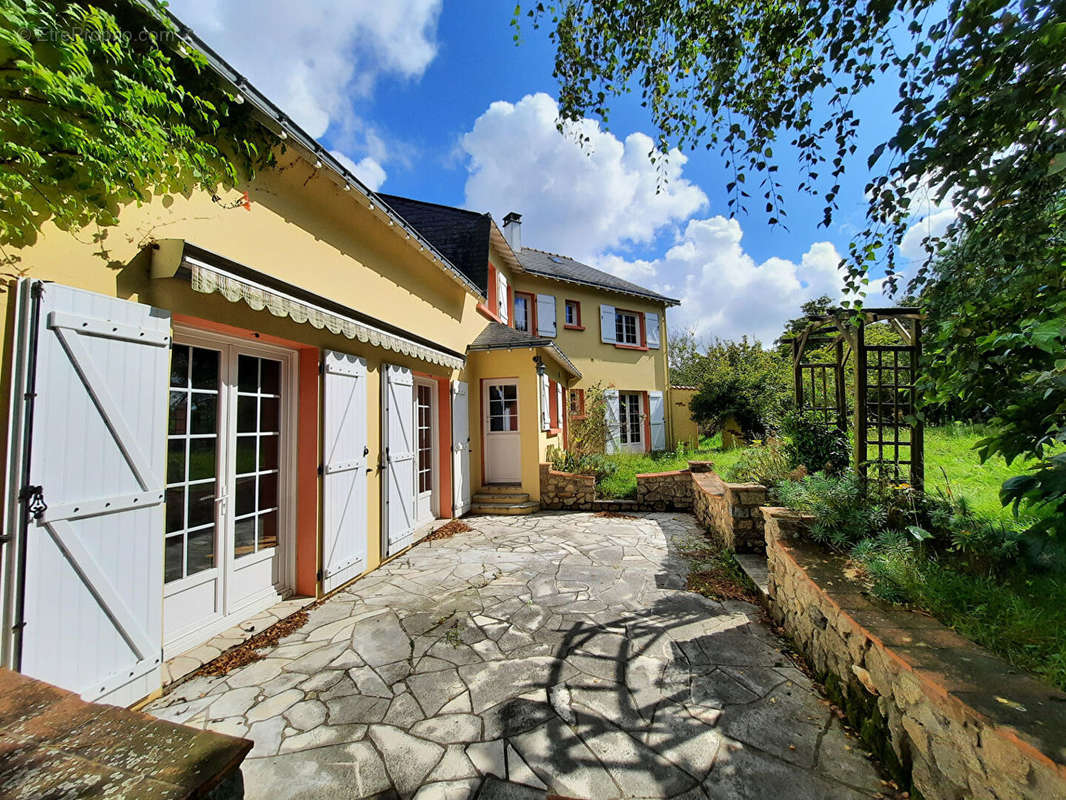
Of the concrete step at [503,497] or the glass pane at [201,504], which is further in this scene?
the concrete step at [503,497]

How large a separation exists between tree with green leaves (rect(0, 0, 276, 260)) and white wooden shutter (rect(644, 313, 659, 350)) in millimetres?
16346

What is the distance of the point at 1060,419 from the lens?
238cm

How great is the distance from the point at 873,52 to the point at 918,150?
1193 mm

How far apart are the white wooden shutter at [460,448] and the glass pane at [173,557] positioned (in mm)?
5197

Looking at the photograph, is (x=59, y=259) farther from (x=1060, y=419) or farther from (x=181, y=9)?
(x=1060, y=419)

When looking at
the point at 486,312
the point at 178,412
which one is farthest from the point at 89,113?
the point at 486,312

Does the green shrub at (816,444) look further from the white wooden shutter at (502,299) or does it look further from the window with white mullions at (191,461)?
the white wooden shutter at (502,299)

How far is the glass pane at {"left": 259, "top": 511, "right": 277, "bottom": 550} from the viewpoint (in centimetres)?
469

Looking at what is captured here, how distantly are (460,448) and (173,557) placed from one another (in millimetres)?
5609

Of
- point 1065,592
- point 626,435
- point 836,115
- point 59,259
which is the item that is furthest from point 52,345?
point 626,435

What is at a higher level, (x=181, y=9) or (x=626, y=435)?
(x=181, y=9)

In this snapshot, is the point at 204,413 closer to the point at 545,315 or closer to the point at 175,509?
the point at 175,509

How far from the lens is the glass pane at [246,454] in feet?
14.4

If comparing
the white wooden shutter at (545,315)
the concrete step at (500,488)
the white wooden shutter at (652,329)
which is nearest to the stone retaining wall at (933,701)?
the concrete step at (500,488)
